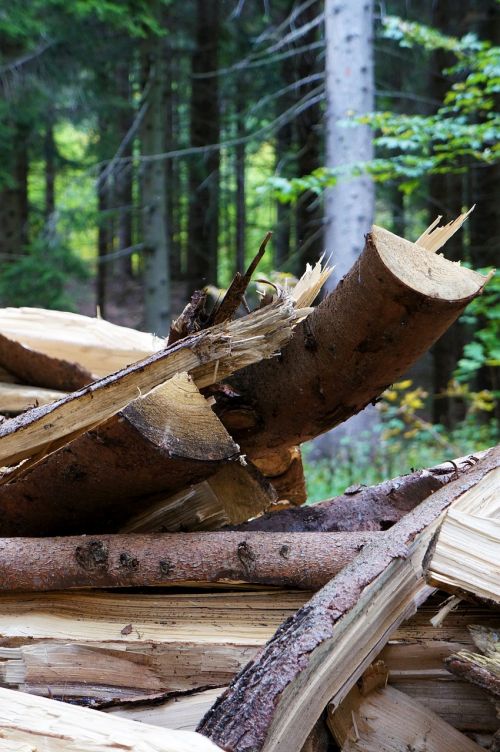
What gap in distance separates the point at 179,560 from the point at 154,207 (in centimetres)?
989

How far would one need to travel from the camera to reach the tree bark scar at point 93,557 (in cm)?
161

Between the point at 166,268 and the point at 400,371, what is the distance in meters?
9.53

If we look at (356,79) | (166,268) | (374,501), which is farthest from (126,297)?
(374,501)

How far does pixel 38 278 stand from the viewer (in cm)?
995

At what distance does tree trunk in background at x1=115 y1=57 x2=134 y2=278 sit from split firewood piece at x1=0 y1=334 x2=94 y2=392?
817 cm

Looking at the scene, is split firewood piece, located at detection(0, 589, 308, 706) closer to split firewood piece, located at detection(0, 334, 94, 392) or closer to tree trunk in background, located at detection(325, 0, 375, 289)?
split firewood piece, located at detection(0, 334, 94, 392)

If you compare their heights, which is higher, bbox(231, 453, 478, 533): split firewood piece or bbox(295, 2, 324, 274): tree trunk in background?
bbox(295, 2, 324, 274): tree trunk in background

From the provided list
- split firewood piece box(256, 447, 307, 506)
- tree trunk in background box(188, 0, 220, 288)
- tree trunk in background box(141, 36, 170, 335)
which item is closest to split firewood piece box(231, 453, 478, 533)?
split firewood piece box(256, 447, 307, 506)

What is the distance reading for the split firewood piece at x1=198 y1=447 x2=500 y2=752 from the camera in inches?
48.3

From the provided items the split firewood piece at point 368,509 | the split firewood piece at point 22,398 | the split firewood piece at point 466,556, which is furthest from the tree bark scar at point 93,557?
the split firewood piece at point 22,398

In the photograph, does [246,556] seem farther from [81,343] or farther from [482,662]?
[81,343]

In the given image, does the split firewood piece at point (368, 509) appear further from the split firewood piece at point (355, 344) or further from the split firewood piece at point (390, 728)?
the split firewood piece at point (390, 728)

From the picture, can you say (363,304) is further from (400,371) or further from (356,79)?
(356,79)

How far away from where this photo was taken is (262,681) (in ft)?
4.13
